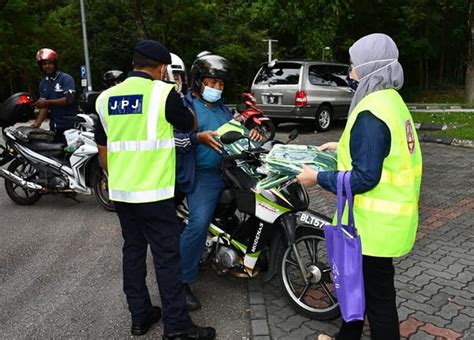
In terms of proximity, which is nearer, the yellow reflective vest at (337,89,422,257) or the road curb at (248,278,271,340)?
the yellow reflective vest at (337,89,422,257)

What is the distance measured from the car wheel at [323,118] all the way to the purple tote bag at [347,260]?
10.6 meters

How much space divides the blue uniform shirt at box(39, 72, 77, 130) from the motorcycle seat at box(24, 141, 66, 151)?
416mm

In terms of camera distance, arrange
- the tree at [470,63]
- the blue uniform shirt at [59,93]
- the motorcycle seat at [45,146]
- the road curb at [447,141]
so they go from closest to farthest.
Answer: the motorcycle seat at [45,146] → the blue uniform shirt at [59,93] → the road curb at [447,141] → the tree at [470,63]

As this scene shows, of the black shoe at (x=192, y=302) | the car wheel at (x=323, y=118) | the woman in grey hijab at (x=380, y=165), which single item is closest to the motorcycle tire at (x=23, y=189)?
the black shoe at (x=192, y=302)

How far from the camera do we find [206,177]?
12.2ft

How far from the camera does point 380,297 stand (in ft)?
8.25

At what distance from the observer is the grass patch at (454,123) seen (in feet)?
35.0

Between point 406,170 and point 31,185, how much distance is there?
5450 mm

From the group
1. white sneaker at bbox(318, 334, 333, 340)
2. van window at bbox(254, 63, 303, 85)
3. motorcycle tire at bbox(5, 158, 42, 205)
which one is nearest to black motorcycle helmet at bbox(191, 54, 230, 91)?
white sneaker at bbox(318, 334, 333, 340)

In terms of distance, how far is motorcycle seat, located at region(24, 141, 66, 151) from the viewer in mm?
6586

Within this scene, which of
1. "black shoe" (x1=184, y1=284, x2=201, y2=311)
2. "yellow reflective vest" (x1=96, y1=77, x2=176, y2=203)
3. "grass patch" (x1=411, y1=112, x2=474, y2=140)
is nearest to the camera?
"yellow reflective vest" (x1=96, y1=77, x2=176, y2=203)

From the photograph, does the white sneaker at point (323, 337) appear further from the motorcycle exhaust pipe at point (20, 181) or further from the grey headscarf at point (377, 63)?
the motorcycle exhaust pipe at point (20, 181)

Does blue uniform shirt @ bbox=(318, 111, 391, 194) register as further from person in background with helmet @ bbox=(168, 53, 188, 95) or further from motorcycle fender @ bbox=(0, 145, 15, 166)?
motorcycle fender @ bbox=(0, 145, 15, 166)

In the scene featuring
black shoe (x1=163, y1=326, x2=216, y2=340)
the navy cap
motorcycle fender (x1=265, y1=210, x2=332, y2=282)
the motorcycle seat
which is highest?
the navy cap
